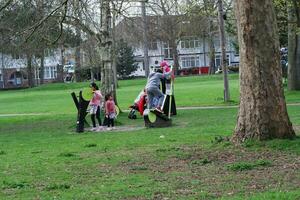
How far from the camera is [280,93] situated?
37.1 ft

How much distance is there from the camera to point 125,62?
9362 centimetres

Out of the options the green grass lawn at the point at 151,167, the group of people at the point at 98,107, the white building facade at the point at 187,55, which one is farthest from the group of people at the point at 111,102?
the white building facade at the point at 187,55

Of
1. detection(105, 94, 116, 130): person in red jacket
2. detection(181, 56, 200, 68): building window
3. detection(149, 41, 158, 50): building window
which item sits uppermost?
detection(149, 41, 158, 50): building window

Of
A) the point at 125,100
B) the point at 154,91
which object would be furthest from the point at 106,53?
the point at 125,100

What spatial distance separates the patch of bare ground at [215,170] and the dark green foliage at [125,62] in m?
80.4

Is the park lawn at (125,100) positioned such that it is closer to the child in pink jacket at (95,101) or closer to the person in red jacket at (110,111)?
the person in red jacket at (110,111)

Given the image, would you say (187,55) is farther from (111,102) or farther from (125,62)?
(111,102)

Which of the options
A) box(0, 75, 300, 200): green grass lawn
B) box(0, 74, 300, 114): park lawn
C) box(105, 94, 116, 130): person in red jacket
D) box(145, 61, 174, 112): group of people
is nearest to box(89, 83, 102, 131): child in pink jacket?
box(105, 94, 116, 130): person in red jacket

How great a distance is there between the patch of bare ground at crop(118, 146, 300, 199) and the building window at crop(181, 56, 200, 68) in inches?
3992

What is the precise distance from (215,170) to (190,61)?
10499cm

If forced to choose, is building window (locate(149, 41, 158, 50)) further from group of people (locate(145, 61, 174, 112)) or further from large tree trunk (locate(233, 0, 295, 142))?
large tree trunk (locate(233, 0, 295, 142))

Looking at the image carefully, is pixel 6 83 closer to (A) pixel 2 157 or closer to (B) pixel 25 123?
(B) pixel 25 123

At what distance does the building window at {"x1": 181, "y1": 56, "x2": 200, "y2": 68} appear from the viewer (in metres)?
113

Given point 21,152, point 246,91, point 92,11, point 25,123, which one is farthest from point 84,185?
point 25,123
